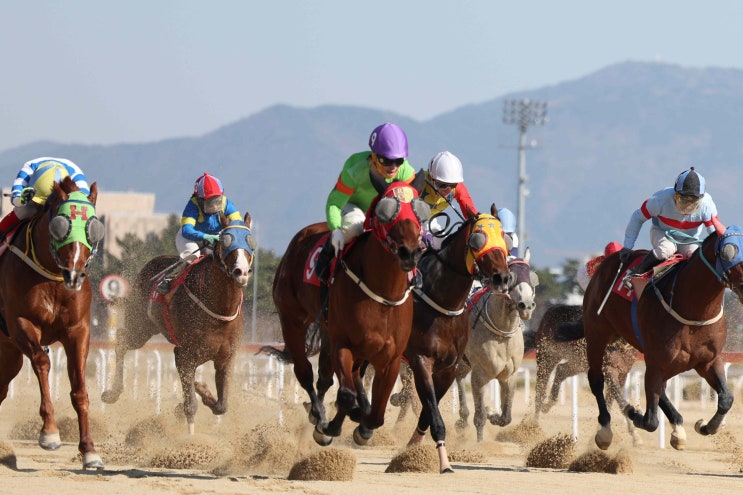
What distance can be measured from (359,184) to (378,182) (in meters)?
0.60

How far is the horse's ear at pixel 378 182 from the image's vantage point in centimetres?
941

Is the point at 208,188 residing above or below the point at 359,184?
above

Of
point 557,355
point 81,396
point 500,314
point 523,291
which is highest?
point 523,291

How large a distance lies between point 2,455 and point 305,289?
2.57 meters

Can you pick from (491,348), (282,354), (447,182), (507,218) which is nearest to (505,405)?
(491,348)

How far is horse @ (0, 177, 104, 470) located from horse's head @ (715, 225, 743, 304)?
454cm

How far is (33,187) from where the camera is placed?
10562mm

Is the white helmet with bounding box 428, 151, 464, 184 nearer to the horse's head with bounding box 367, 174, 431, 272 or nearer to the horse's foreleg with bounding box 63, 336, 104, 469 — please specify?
the horse's head with bounding box 367, 174, 431, 272

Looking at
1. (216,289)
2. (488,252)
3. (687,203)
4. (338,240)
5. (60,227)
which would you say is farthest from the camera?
(216,289)

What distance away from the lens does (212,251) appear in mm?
13000

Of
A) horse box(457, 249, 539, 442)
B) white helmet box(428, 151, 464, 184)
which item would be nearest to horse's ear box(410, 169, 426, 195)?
white helmet box(428, 151, 464, 184)

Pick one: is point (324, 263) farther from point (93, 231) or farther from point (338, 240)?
point (93, 231)

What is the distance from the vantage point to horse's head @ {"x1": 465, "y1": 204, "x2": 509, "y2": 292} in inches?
378

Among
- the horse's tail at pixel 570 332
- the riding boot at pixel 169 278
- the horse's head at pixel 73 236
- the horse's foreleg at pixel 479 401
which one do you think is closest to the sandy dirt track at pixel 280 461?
the horse's foreleg at pixel 479 401
